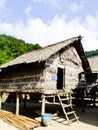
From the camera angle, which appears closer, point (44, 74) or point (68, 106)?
point (44, 74)

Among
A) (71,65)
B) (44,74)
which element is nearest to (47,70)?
(44,74)

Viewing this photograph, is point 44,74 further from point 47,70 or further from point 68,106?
point 68,106

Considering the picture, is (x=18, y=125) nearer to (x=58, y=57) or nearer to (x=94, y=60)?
(x=58, y=57)

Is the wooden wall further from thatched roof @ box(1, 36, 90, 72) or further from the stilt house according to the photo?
thatched roof @ box(1, 36, 90, 72)

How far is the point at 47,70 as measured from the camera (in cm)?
1560

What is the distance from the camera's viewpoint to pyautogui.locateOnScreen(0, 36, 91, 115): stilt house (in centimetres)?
1546

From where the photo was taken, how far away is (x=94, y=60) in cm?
3092

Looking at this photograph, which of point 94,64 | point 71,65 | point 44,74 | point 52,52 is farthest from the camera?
point 94,64

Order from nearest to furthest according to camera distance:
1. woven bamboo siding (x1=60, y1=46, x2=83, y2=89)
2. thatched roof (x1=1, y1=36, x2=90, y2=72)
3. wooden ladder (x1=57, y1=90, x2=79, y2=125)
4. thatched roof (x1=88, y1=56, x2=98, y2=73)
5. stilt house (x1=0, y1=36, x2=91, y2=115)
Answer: wooden ladder (x1=57, y1=90, x2=79, y2=125), stilt house (x1=0, y1=36, x2=91, y2=115), thatched roof (x1=1, y1=36, x2=90, y2=72), woven bamboo siding (x1=60, y1=46, x2=83, y2=89), thatched roof (x1=88, y1=56, x2=98, y2=73)

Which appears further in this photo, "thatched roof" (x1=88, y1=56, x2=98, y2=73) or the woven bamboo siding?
"thatched roof" (x1=88, y1=56, x2=98, y2=73)

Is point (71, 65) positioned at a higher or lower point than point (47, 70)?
higher

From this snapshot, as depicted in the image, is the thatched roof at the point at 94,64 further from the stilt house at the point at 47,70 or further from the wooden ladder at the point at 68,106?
the wooden ladder at the point at 68,106

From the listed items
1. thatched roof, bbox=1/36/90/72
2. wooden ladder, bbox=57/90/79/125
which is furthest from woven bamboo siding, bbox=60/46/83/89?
wooden ladder, bbox=57/90/79/125

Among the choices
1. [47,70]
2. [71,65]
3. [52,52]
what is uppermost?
[52,52]
